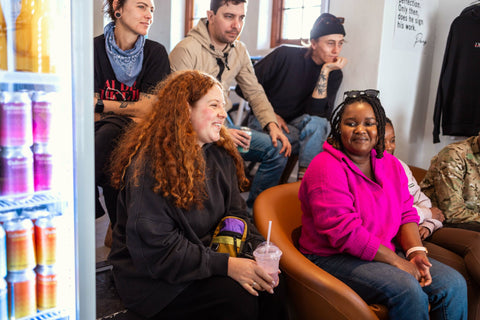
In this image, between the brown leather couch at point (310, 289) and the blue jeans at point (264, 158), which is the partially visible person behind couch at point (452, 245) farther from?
the blue jeans at point (264, 158)

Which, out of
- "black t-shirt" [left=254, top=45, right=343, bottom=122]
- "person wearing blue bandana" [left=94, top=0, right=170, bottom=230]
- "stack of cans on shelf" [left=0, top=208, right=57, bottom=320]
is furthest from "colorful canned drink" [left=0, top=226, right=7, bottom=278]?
"black t-shirt" [left=254, top=45, right=343, bottom=122]

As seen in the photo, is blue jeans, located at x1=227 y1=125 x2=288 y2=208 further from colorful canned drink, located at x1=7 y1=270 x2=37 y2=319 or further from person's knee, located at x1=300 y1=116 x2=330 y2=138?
colorful canned drink, located at x1=7 y1=270 x2=37 y2=319

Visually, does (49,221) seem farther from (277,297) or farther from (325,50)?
(325,50)

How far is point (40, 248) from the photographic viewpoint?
47.1 inches

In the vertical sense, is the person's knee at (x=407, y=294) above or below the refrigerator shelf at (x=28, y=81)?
below

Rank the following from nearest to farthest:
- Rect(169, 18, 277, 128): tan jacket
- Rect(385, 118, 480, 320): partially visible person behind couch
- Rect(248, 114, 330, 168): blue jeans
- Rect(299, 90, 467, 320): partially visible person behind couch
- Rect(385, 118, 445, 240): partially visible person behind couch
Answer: Rect(299, 90, 467, 320): partially visible person behind couch < Rect(385, 118, 480, 320): partially visible person behind couch < Rect(385, 118, 445, 240): partially visible person behind couch < Rect(169, 18, 277, 128): tan jacket < Rect(248, 114, 330, 168): blue jeans

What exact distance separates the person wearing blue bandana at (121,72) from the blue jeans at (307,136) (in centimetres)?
100

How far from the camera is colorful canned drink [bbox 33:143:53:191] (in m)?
1.19

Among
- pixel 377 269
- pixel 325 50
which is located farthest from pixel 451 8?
pixel 377 269

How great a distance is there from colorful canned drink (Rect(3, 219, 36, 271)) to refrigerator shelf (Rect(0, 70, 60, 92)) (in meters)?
0.36

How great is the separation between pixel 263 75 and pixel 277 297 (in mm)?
1902

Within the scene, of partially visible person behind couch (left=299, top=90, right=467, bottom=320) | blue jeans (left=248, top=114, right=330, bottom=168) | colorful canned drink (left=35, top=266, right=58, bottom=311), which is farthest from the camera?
blue jeans (left=248, top=114, right=330, bottom=168)

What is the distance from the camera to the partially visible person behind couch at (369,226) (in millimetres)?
1555

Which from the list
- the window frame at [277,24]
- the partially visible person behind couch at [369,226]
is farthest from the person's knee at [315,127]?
the window frame at [277,24]
